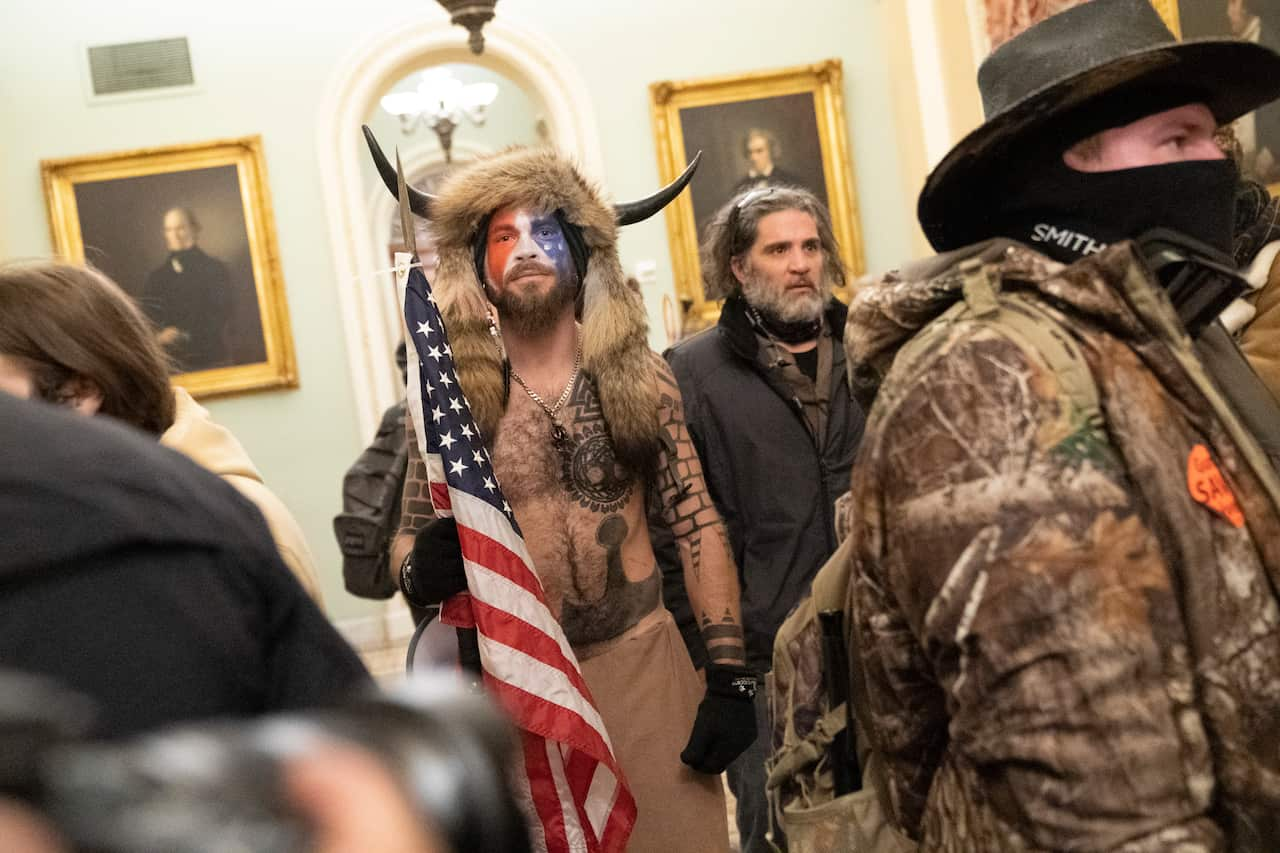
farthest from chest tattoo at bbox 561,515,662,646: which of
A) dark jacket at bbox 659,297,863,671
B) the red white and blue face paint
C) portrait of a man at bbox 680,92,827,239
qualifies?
portrait of a man at bbox 680,92,827,239

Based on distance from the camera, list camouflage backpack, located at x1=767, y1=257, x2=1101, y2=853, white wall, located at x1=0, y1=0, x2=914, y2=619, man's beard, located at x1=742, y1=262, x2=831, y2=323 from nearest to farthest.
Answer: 1. camouflage backpack, located at x1=767, y1=257, x2=1101, y2=853
2. man's beard, located at x1=742, y1=262, x2=831, y2=323
3. white wall, located at x1=0, y1=0, x2=914, y2=619

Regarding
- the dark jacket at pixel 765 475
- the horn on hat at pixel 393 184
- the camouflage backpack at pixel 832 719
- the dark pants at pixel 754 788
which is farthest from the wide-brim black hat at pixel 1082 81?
the dark pants at pixel 754 788

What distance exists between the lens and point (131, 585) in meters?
1.03

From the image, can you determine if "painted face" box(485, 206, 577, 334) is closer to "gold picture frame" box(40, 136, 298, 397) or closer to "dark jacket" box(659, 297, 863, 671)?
"dark jacket" box(659, 297, 863, 671)

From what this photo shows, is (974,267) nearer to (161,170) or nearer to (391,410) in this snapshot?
(391,410)

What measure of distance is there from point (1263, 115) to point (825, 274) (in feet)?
6.90

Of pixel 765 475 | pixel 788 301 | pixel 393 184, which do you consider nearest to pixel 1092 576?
pixel 393 184

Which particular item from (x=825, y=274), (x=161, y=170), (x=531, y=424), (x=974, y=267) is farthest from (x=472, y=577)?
(x=161, y=170)

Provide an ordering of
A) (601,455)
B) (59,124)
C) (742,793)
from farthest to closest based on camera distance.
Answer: (59,124) < (742,793) < (601,455)

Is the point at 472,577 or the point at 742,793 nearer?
the point at 472,577

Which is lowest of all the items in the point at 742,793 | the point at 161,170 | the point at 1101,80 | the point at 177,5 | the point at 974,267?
the point at 742,793

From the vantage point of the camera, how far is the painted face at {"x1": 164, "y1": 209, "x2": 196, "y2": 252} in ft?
32.6

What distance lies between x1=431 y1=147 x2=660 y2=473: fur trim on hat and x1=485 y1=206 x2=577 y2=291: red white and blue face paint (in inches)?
1.1

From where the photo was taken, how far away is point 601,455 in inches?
119
